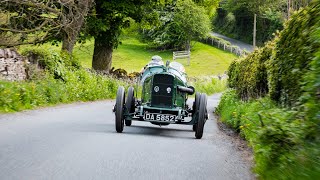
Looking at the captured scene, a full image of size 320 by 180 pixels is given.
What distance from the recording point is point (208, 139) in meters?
12.1

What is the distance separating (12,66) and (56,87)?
208 cm

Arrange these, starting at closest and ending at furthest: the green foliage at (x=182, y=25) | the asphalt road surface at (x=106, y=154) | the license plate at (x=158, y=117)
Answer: the asphalt road surface at (x=106, y=154), the license plate at (x=158, y=117), the green foliage at (x=182, y=25)

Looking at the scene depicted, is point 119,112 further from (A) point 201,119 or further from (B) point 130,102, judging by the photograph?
(A) point 201,119

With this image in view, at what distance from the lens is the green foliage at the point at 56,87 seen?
1691 cm

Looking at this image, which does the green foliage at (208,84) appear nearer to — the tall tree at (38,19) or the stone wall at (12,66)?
the tall tree at (38,19)

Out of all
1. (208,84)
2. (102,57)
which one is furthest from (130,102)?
(208,84)

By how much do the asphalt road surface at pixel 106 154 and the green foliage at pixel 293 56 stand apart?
149 cm

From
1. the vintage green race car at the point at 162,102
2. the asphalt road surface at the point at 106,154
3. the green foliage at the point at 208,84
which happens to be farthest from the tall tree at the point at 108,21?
the asphalt road surface at the point at 106,154

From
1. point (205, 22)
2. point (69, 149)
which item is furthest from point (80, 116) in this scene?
point (205, 22)

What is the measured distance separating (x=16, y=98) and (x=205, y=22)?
6187 cm

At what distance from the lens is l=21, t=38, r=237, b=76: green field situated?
211 feet

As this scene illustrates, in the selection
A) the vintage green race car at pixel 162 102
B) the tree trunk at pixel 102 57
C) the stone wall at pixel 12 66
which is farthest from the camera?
the tree trunk at pixel 102 57

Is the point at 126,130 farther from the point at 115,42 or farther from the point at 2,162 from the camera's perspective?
the point at 115,42

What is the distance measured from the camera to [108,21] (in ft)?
99.0
